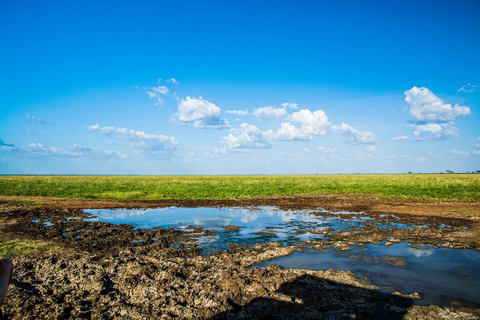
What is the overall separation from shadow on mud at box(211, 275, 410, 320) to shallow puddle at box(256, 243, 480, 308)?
0.89 meters

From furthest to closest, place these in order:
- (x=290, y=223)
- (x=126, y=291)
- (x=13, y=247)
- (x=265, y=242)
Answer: (x=290, y=223)
(x=265, y=242)
(x=13, y=247)
(x=126, y=291)

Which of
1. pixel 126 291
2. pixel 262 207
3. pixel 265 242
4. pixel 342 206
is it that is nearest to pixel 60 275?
pixel 126 291

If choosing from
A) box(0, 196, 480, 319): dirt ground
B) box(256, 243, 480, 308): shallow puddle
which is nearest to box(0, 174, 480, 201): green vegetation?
box(0, 196, 480, 319): dirt ground

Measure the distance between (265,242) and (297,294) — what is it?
5.02m

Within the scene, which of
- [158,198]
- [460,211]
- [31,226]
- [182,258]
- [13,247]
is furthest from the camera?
[158,198]

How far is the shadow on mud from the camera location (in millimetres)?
5754

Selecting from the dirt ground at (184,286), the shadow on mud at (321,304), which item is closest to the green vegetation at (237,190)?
the dirt ground at (184,286)

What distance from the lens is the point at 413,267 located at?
344 inches

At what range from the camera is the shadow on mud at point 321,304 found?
5.75 meters

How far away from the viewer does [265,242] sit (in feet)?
38.3

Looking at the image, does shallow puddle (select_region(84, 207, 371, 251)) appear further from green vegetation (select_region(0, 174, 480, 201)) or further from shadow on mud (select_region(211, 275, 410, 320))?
green vegetation (select_region(0, 174, 480, 201))

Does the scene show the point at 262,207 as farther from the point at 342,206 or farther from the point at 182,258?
the point at 182,258

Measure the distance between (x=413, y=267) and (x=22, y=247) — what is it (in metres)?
14.2

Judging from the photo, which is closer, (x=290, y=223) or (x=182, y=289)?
(x=182, y=289)
